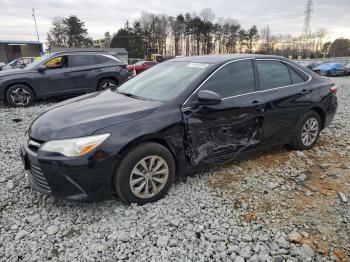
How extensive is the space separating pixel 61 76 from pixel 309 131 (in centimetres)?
682

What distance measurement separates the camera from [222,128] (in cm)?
358

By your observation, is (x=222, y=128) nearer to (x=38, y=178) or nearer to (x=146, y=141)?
(x=146, y=141)

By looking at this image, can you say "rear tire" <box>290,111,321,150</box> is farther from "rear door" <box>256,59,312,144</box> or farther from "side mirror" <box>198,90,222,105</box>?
"side mirror" <box>198,90,222,105</box>

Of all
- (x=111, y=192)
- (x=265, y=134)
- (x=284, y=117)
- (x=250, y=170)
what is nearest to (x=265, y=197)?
(x=250, y=170)

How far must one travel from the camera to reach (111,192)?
299cm

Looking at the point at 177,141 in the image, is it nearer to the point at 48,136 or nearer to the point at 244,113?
the point at 244,113

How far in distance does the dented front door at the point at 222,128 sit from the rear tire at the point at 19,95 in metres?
6.48

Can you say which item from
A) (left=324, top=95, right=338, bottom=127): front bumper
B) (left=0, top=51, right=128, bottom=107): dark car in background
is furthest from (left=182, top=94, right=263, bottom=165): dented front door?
(left=0, top=51, right=128, bottom=107): dark car in background

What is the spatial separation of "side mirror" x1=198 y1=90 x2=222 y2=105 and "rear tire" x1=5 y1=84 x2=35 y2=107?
6543 mm

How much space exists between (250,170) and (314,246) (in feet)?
5.09

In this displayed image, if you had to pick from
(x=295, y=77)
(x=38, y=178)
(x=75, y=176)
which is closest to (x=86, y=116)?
(x=75, y=176)

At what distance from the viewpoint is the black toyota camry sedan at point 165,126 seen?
2822mm

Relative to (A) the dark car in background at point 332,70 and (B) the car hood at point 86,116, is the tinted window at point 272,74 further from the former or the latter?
(A) the dark car in background at point 332,70

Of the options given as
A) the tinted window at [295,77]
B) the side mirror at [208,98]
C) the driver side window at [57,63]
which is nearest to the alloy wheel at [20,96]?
the driver side window at [57,63]
